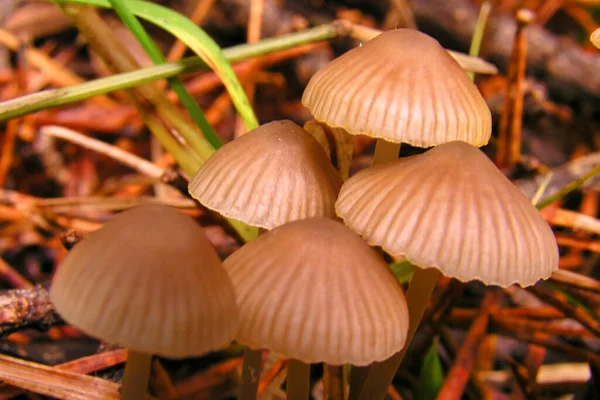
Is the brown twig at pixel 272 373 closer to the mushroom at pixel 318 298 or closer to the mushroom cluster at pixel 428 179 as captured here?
the mushroom cluster at pixel 428 179

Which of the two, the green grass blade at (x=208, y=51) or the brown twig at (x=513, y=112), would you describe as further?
the brown twig at (x=513, y=112)

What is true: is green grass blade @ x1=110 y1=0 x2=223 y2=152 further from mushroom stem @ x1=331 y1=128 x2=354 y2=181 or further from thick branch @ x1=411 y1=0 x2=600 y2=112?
thick branch @ x1=411 y1=0 x2=600 y2=112

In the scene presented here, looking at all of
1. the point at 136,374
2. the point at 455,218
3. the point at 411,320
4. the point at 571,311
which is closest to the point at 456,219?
the point at 455,218

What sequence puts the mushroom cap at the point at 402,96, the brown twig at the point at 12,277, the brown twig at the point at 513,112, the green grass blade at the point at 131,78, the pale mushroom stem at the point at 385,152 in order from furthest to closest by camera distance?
the brown twig at the point at 513,112, the brown twig at the point at 12,277, the green grass blade at the point at 131,78, the pale mushroom stem at the point at 385,152, the mushroom cap at the point at 402,96

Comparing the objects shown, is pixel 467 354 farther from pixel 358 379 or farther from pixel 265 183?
pixel 265 183

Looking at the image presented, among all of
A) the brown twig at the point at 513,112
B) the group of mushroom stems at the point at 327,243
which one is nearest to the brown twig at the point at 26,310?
the group of mushroom stems at the point at 327,243

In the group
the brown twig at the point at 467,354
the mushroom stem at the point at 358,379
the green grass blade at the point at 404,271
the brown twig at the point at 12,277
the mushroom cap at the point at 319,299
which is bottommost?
the brown twig at the point at 467,354
